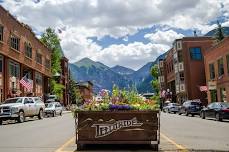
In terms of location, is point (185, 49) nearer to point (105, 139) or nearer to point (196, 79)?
point (196, 79)

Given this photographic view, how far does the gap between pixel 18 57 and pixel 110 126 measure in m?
39.8

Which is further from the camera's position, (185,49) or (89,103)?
(185,49)

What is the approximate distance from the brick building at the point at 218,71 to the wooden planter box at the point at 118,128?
35144 mm

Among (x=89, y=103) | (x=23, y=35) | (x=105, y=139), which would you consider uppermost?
(x=23, y=35)

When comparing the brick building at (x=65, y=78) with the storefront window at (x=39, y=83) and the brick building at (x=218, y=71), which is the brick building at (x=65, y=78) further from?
the brick building at (x=218, y=71)

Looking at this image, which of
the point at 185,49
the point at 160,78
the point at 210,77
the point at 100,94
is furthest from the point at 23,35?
the point at 160,78

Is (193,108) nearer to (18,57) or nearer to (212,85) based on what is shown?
(212,85)

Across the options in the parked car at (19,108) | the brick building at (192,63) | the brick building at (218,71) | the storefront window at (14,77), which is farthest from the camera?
the brick building at (192,63)

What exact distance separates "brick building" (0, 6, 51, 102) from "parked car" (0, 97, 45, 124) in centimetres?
947

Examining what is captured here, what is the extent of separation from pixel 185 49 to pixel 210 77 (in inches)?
699

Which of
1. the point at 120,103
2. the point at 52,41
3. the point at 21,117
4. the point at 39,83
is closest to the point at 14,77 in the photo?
the point at 39,83

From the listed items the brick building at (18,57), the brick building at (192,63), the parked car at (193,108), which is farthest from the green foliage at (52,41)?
the parked car at (193,108)

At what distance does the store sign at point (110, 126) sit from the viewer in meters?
11.2

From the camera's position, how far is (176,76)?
7581 cm
